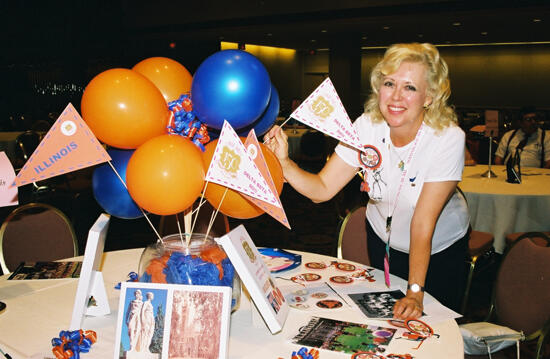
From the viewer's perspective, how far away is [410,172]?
1990mm

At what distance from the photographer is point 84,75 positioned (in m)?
12.8

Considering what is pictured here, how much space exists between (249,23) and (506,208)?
908 cm

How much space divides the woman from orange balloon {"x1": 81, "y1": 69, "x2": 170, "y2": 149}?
63 cm

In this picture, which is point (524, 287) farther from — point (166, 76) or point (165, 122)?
point (166, 76)

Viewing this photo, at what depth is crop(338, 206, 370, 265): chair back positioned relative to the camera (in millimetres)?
2546

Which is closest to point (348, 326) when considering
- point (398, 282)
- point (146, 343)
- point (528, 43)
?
point (398, 282)

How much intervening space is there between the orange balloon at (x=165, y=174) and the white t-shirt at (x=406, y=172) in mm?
914

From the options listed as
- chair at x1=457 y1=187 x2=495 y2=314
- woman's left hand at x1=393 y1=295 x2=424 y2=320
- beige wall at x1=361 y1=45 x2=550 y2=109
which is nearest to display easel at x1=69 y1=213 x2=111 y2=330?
woman's left hand at x1=393 y1=295 x2=424 y2=320

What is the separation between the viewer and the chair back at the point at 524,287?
5.86 ft

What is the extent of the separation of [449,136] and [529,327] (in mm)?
783

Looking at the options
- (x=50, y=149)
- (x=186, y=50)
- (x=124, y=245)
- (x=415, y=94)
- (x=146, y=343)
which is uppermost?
(x=186, y=50)

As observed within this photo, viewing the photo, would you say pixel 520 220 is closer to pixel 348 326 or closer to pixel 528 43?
pixel 348 326

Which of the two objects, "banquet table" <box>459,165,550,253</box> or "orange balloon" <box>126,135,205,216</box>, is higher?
"orange balloon" <box>126,135,205,216</box>

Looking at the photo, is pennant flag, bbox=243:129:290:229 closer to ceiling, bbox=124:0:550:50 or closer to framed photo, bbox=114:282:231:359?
framed photo, bbox=114:282:231:359
